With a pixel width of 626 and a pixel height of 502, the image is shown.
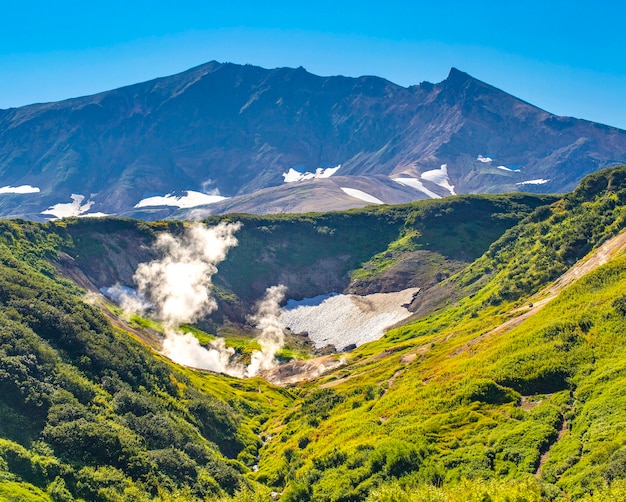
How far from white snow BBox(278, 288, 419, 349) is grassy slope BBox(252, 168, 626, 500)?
2123 inches

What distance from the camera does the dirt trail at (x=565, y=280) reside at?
94.9m

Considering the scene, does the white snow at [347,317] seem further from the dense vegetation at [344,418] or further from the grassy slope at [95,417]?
the grassy slope at [95,417]

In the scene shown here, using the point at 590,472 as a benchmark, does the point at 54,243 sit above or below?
above

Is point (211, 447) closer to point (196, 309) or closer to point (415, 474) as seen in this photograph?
point (415, 474)

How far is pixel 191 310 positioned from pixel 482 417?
406ft

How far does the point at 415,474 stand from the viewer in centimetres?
5562

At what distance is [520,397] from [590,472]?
21712 mm

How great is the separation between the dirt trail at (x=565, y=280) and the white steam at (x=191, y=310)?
7049cm

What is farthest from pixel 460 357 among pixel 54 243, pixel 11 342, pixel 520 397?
pixel 54 243

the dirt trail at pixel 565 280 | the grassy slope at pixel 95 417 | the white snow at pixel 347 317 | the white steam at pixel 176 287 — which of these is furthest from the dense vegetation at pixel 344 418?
the white steam at pixel 176 287

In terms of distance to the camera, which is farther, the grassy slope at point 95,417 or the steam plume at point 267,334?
the steam plume at point 267,334

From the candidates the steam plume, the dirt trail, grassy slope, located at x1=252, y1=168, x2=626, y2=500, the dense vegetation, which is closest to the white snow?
the steam plume

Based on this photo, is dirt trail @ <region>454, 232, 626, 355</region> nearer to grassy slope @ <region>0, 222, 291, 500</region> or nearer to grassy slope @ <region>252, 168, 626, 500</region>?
grassy slope @ <region>252, 168, 626, 500</region>

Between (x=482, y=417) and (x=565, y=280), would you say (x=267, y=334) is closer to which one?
(x=565, y=280)
